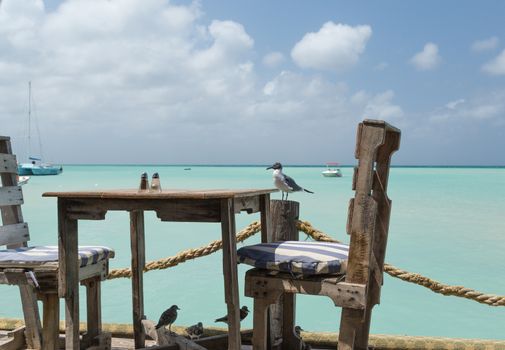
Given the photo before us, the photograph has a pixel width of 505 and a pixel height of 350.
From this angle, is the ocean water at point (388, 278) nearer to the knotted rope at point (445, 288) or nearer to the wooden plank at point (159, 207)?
the knotted rope at point (445, 288)

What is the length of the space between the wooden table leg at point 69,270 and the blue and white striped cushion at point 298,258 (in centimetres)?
83

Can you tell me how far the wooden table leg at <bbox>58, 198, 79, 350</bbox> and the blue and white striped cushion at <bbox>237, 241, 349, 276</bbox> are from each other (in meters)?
0.83

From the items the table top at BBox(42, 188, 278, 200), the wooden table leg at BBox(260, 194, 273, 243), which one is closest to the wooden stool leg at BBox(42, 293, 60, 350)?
the table top at BBox(42, 188, 278, 200)

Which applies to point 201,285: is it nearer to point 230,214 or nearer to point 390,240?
point 230,214

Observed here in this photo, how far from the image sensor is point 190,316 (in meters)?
7.12

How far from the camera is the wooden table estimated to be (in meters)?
2.24

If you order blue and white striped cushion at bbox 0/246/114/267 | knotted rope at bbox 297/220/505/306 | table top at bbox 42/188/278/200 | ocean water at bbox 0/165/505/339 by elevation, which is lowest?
ocean water at bbox 0/165/505/339

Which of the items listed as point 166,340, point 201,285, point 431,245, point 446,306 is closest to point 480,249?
point 431,245

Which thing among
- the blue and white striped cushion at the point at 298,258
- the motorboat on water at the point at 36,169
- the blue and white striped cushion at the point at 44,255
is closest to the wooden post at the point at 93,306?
the blue and white striped cushion at the point at 44,255

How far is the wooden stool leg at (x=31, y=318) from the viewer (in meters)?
3.14

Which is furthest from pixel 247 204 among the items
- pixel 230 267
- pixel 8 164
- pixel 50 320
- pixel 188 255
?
pixel 8 164

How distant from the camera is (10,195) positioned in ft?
10.1

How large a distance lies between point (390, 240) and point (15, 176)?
1385cm

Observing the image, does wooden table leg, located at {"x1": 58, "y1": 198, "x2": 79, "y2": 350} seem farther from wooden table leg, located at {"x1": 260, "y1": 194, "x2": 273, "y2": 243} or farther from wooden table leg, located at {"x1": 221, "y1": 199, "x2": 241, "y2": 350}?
wooden table leg, located at {"x1": 260, "y1": 194, "x2": 273, "y2": 243}
